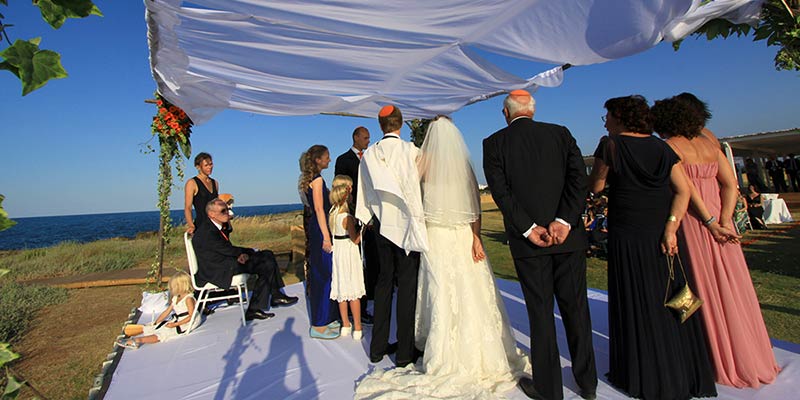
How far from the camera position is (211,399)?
269cm

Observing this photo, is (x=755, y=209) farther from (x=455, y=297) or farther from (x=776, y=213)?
(x=455, y=297)

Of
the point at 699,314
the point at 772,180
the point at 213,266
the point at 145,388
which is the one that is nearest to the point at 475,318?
the point at 699,314

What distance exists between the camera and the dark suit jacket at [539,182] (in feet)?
7.75

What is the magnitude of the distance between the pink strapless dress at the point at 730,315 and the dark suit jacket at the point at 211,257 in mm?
4133

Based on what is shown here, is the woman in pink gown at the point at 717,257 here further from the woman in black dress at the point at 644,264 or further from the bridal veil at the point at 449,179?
the bridal veil at the point at 449,179

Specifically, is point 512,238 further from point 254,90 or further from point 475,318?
point 254,90

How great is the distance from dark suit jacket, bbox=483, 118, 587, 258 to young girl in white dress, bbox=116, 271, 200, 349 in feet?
11.8

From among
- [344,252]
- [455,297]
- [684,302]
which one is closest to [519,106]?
[455,297]

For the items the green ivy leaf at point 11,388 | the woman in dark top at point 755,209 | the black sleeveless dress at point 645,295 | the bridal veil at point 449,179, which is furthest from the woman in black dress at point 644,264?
the woman in dark top at point 755,209

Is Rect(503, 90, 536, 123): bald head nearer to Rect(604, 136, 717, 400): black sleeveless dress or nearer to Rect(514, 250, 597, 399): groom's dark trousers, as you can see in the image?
Rect(604, 136, 717, 400): black sleeveless dress

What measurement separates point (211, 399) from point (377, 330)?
1265 millimetres

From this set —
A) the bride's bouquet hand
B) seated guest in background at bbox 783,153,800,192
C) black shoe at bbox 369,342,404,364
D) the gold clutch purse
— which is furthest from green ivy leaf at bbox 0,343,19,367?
seated guest in background at bbox 783,153,800,192

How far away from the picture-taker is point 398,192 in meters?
2.79

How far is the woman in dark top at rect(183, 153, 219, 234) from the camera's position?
480 centimetres
